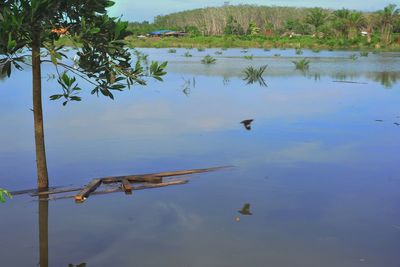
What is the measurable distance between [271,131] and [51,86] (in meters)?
11.8

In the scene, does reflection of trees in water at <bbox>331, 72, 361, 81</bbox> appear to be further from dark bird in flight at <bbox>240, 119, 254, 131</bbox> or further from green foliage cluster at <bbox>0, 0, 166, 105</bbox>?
green foliage cluster at <bbox>0, 0, 166, 105</bbox>

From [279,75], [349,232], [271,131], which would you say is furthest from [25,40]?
[279,75]

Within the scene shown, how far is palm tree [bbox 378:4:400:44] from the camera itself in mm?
63156

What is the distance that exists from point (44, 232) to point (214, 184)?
102 inches

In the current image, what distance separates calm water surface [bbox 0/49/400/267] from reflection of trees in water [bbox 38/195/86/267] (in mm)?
22

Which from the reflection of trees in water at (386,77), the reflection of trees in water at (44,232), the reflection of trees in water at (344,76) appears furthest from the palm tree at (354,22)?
the reflection of trees in water at (44,232)

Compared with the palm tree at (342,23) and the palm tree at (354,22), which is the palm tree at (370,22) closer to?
the palm tree at (354,22)

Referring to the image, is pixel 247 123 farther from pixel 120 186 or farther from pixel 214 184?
pixel 120 186

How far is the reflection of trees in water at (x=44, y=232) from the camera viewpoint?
5004mm

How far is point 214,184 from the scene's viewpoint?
7.54 metres

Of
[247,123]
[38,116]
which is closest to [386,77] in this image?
[247,123]

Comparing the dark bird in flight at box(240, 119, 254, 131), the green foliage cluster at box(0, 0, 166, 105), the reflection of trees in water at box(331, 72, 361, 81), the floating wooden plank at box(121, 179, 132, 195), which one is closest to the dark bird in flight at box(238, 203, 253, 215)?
the floating wooden plank at box(121, 179, 132, 195)

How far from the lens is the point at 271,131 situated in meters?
11.6

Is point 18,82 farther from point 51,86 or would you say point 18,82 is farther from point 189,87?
point 189,87
